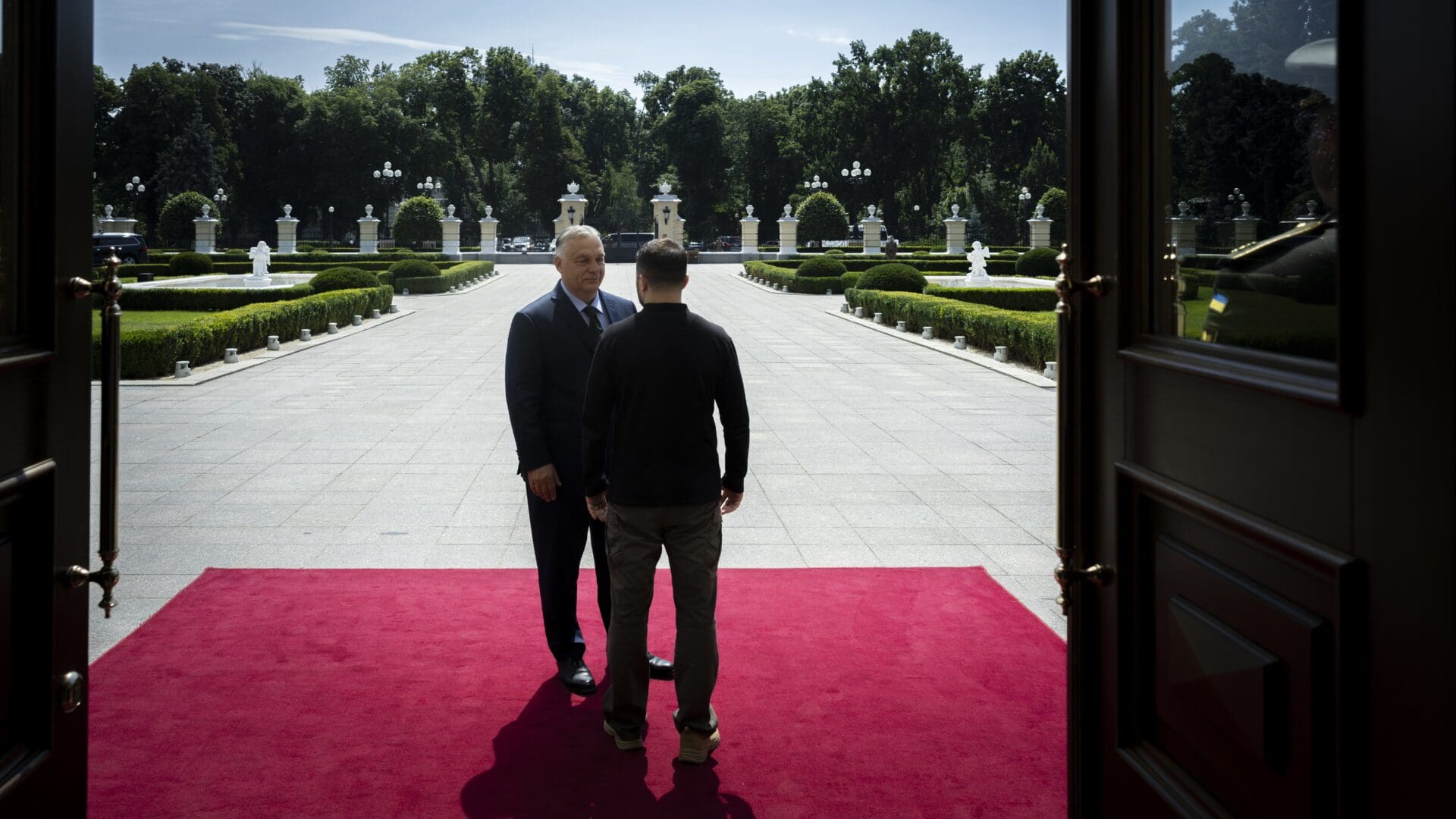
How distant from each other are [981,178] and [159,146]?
142ft

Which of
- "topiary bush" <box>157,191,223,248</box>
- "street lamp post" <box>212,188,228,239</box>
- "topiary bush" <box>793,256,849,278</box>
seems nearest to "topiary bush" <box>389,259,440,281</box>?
"topiary bush" <box>793,256,849,278</box>

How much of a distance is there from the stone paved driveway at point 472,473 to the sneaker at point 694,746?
1992 millimetres

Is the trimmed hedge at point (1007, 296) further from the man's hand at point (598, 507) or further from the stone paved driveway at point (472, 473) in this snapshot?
the man's hand at point (598, 507)

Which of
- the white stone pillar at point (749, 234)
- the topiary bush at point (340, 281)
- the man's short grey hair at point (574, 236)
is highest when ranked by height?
the white stone pillar at point (749, 234)

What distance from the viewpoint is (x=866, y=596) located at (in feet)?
18.1

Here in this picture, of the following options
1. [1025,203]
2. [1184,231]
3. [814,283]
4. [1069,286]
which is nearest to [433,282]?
[814,283]

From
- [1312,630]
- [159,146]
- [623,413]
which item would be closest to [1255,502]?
[1312,630]

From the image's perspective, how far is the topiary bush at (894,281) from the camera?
997 inches

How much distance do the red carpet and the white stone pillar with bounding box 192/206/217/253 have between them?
44.2 metres

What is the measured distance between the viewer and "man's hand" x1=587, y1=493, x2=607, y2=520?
382 centimetres

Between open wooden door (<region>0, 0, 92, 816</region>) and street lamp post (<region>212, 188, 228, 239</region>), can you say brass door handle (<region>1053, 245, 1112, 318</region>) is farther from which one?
street lamp post (<region>212, 188, 228, 239</region>)

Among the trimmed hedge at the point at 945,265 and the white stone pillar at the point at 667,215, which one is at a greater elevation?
the white stone pillar at the point at 667,215

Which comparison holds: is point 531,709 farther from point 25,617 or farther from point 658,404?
point 25,617

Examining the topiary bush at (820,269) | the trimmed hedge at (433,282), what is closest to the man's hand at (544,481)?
the trimmed hedge at (433,282)
